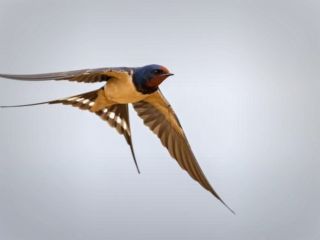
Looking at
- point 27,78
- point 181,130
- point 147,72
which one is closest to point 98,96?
point 147,72

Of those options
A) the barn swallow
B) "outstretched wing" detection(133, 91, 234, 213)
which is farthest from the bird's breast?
"outstretched wing" detection(133, 91, 234, 213)

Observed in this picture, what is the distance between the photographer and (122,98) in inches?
81.5

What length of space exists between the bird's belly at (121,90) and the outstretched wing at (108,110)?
0.18 feet

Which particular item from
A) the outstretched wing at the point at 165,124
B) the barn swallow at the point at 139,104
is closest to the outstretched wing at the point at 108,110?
the barn swallow at the point at 139,104

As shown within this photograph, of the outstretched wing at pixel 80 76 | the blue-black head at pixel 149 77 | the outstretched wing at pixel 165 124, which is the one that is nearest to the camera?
the outstretched wing at pixel 80 76

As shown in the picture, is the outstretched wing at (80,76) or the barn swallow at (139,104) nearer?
the outstretched wing at (80,76)

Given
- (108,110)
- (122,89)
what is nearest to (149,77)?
(122,89)

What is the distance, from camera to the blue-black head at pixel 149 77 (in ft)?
6.56

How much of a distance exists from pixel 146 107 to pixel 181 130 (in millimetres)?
188

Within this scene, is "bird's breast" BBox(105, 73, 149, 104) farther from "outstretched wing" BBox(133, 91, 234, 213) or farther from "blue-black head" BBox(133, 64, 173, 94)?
"outstretched wing" BBox(133, 91, 234, 213)

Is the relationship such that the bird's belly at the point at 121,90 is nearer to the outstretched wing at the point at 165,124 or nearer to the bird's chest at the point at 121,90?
the bird's chest at the point at 121,90

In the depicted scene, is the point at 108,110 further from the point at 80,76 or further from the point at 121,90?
the point at 80,76

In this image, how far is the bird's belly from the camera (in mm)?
2049

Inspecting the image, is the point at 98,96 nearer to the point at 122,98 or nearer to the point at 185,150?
the point at 122,98
